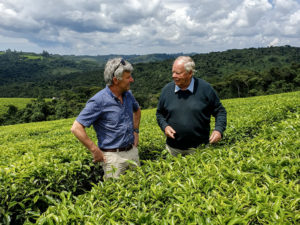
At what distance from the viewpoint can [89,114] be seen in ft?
10.5

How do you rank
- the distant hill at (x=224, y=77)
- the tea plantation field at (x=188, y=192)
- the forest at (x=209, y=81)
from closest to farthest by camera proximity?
the tea plantation field at (x=188, y=192), the forest at (x=209, y=81), the distant hill at (x=224, y=77)

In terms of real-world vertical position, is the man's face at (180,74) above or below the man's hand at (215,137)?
above

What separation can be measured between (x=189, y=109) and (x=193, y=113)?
0.32 ft

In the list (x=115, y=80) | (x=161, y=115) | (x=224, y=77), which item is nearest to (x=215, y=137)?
(x=161, y=115)

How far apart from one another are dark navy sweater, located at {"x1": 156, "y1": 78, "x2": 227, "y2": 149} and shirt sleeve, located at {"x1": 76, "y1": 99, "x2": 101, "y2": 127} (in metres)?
1.27

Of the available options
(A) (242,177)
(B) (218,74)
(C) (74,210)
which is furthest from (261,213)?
(B) (218,74)

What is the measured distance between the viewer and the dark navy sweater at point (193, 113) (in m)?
3.74

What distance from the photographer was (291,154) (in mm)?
2611

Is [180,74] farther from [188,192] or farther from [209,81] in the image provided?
[209,81]

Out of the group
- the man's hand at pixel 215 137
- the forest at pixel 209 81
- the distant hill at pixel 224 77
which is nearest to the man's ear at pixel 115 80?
the man's hand at pixel 215 137

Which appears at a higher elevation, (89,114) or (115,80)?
(115,80)

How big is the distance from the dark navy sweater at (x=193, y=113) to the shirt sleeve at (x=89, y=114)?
1272 millimetres

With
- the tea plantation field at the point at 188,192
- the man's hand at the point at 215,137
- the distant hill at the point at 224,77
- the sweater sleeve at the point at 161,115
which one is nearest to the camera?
the tea plantation field at the point at 188,192

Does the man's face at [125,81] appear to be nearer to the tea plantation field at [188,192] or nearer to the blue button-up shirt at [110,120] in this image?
the blue button-up shirt at [110,120]
